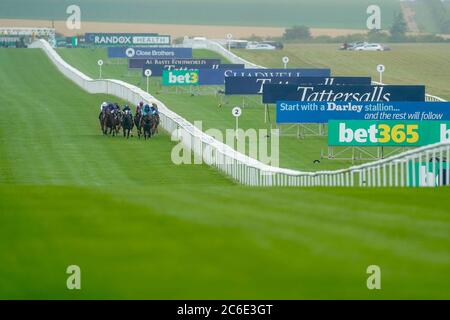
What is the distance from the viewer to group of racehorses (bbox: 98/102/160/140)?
127 feet

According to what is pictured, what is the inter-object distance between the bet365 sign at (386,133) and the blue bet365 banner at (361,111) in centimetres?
291

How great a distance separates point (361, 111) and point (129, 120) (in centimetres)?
640

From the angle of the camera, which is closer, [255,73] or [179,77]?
[255,73]

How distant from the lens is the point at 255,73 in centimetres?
5559

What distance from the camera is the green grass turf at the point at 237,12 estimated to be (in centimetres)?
11481

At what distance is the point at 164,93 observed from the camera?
6006 centimetres

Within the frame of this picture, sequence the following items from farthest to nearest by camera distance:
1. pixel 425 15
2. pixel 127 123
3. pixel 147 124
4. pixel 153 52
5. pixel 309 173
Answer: pixel 425 15
pixel 153 52
pixel 127 123
pixel 147 124
pixel 309 173

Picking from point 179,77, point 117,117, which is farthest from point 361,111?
point 179,77

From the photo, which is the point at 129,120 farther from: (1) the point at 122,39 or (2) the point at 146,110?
(1) the point at 122,39

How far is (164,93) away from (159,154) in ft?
86.1

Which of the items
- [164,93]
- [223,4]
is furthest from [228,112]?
[223,4]

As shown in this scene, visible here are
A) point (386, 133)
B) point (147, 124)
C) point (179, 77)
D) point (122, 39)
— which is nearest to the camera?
point (386, 133)
